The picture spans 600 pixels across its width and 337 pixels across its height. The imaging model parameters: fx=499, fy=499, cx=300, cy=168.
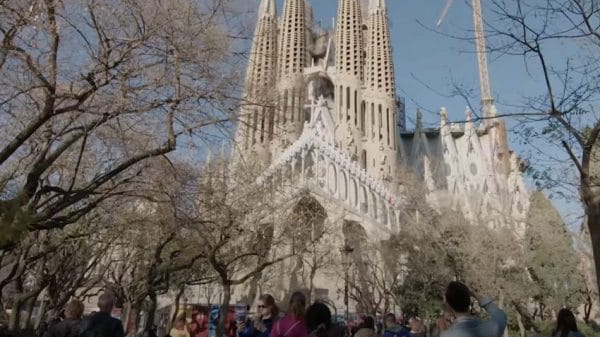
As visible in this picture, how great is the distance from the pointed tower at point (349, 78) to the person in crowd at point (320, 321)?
40900 millimetres

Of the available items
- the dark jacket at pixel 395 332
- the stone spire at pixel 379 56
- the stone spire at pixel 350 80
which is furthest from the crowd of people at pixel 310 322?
the stone spire at pixel 379 56

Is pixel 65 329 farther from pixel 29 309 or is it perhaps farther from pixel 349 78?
pixel 349 78

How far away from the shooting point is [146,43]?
669 centimetres

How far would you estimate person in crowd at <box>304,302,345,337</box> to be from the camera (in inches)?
140

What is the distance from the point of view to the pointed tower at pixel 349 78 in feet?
150

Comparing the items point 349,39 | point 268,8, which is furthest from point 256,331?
point 268,8

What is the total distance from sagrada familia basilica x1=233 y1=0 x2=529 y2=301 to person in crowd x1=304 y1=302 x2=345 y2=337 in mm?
26211

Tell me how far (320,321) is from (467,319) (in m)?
1.11

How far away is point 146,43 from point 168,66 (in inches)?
16.0

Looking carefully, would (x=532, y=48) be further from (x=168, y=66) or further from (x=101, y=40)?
(x=101, y=40)


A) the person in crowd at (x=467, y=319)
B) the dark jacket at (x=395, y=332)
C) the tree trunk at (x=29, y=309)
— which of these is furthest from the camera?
the tree trunk at (x=29, y=309)

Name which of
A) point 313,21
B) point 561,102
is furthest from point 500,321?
point 313,21

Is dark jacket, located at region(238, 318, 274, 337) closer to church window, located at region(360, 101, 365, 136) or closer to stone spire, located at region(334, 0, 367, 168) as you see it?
stone spire, located at region(334, 0, 367, 168)

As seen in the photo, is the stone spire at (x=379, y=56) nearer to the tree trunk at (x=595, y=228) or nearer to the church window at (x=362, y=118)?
the church window at (x=362, y=118)
